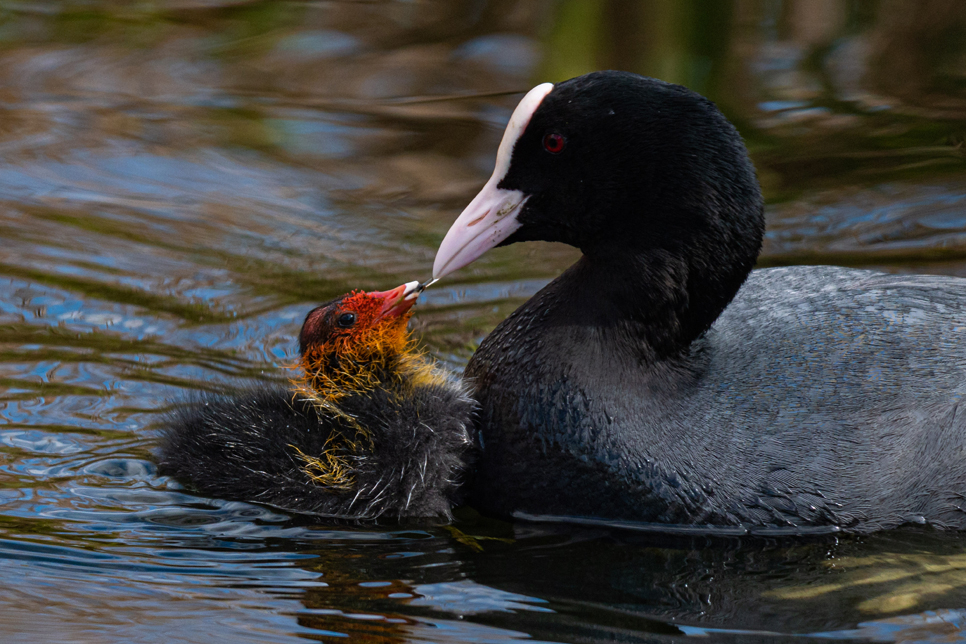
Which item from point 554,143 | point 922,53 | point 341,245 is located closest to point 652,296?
point 554,143

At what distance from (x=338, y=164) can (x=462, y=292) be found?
4.58 feet

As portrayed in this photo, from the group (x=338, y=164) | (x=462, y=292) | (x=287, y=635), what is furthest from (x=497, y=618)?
(x=338, y=164)

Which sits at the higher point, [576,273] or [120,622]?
[576,273]

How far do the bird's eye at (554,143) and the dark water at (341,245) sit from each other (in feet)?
3.21

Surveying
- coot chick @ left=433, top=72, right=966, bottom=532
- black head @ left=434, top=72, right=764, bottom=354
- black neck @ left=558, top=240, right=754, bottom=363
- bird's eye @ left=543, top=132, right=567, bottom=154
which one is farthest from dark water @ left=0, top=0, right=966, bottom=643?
bird's eye @ left=543, top=132, right=567, bottom=154

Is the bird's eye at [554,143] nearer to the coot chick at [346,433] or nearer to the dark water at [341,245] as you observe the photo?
the coot chick at [346,433]

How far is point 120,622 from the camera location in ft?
9.20

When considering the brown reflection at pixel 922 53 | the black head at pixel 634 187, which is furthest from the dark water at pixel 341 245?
the black head at pixel 634 187

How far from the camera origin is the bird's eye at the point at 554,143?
10.9 ft

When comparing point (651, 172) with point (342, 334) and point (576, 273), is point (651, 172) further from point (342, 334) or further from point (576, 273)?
point (342, 334)

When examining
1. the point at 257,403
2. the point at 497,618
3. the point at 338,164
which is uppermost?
the point at 338,164

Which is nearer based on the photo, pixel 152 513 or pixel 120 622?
pixel 120 622

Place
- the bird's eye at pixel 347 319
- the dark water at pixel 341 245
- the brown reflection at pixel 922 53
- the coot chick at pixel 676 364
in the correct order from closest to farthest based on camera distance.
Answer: the dark water at pixel 341 245 < the coot chick at pixel 676 364 < the bird's eye at pixel 347 319 < the brown reflection at pixel 922 53

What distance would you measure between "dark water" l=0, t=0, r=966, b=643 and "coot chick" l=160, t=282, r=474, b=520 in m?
0.09
